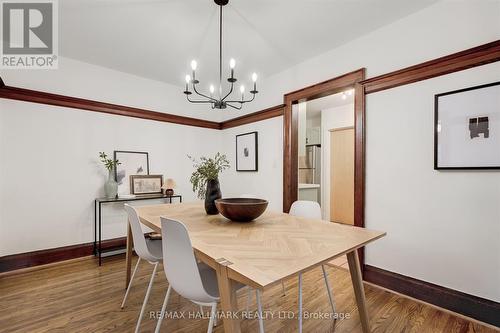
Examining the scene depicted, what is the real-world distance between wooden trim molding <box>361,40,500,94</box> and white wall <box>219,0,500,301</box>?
0.06 m

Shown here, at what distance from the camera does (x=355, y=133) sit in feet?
8.16

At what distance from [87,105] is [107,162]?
763mm

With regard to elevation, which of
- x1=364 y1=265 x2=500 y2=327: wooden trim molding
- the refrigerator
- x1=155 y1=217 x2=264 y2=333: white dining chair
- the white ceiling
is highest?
the white ceiling

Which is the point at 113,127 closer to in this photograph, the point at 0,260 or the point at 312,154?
the point at 0,260

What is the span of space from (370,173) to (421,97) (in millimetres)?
787

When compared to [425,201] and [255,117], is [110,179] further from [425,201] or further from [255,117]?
[425,201]

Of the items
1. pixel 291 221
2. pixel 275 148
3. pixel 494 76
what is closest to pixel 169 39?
pixel 275 148

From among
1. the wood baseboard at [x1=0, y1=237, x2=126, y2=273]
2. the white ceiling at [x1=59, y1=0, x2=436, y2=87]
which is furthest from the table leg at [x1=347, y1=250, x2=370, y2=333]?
the wood baseboard at [x1=0, y1=237, x2=126, y2=273]

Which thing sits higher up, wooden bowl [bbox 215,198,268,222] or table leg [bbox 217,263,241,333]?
wooden bowl [bbox 215,198,268,222]

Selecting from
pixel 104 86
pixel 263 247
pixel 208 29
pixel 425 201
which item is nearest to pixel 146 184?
pixel 104 86

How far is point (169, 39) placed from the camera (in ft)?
8.24

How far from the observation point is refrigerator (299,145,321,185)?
5414 millimetres

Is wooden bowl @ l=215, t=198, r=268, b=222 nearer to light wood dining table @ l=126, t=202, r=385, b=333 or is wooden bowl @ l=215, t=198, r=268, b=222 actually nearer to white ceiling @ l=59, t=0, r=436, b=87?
light wood dining table @ l=126, t=202, r=385, b=333

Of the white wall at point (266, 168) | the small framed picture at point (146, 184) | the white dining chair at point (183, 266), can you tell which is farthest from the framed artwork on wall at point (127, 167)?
the white dining chair at point (183, 266)
